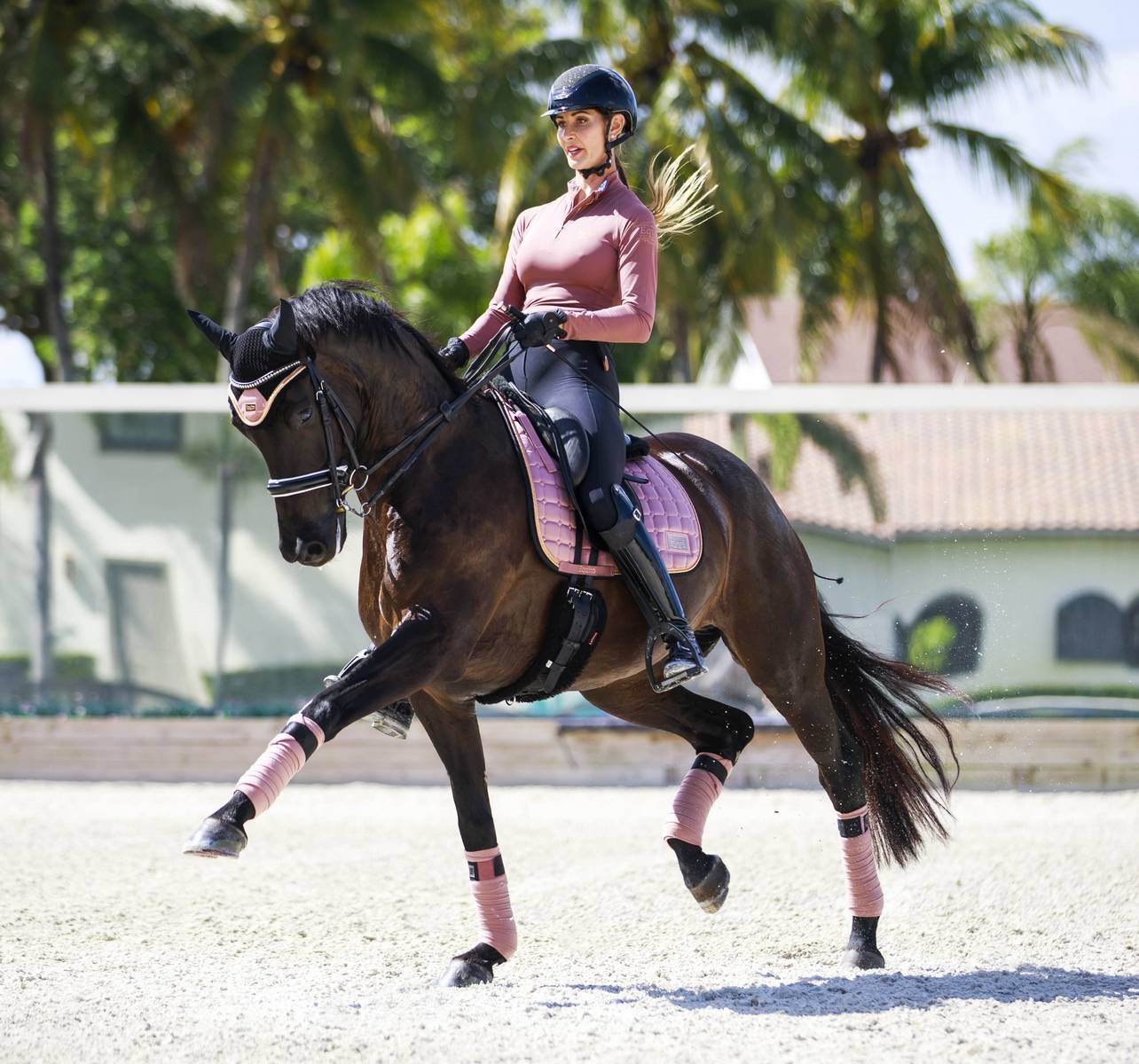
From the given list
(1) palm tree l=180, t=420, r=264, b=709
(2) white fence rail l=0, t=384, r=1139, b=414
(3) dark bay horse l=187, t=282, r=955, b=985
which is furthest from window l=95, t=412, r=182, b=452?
(3) dark bay horse l=187, t=282, r=955, b=985

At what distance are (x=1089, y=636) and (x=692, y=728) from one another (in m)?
6.32

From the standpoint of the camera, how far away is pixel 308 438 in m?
4.59

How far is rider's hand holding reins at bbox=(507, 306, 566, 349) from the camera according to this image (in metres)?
4.90

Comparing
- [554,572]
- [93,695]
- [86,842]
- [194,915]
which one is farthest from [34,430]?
[554,572]

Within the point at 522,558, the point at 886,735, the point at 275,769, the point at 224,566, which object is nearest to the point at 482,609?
the point at 522,558

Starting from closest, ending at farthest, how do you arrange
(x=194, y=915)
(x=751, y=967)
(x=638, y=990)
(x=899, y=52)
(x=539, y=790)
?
(x=638, y=990), (x=751, y=967), (x=194, y=915), (x=539, y=790), (x=899, y=52)

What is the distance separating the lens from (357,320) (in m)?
4.85

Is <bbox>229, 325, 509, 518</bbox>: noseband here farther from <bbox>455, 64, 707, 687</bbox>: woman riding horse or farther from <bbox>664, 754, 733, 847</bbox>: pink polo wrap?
<bbox>664, 754, 733, 847</bbox>: pink polo wrap

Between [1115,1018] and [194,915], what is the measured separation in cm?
393

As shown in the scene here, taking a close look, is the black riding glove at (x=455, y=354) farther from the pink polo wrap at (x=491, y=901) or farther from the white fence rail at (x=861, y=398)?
the white fence rail at (x=861, y=398)

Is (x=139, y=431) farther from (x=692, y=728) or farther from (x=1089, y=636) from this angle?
(x=1089, y=636)

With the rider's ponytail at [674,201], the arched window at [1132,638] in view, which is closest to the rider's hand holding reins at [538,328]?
the rider's ponytail at [674,201]

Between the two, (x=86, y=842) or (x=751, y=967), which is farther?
(x=86, y=842)

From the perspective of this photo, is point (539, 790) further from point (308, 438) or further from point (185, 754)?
point (308, 438)
